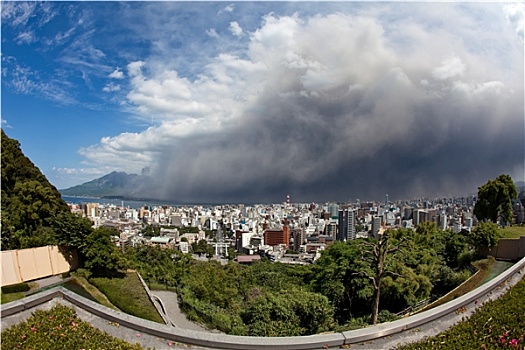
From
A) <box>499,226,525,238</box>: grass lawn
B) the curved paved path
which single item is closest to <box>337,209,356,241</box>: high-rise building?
<box>499,226,525,238</box>: grass lawn

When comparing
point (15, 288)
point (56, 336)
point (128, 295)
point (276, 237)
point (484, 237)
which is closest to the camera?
point (56, 336)

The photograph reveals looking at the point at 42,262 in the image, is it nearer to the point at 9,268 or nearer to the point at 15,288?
the point at 9,268

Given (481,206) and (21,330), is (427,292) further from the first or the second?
(21,330)

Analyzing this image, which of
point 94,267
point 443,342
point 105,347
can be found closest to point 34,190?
point 94,267

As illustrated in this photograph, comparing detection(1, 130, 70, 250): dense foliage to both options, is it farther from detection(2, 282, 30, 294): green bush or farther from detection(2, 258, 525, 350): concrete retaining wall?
detection(2, 258, 525, 350): concrete retaining wall

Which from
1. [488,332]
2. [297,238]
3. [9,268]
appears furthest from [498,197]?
[297,238]
